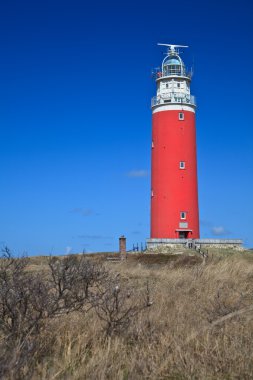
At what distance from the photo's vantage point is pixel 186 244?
124 feet

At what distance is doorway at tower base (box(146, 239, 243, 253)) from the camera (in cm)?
3750

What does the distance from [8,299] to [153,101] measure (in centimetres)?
3785

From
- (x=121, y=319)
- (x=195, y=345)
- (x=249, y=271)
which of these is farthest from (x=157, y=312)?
(x=249, y=271)

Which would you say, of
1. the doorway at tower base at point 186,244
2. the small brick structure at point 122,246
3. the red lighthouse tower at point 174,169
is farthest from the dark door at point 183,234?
the small brick structure at point 122,246

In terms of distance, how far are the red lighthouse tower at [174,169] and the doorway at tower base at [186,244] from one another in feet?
3.95

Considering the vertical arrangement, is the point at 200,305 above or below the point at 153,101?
below

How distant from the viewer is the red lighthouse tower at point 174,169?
3928cm

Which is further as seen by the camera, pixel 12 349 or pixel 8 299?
pixel 8 299

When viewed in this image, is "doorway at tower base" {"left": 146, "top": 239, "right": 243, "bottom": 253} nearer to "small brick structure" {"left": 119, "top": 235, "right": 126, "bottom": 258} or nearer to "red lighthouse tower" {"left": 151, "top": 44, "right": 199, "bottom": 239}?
"red lighthouse tower" {"left": 151, "top": 44, "right": 199, "bottom": 239}

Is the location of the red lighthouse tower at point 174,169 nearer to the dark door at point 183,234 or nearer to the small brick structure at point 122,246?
the dark door at point 183,234

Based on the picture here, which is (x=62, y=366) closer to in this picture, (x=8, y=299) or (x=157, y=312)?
(x=8, y=299)

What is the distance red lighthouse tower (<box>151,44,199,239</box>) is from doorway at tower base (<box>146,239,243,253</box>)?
120 cm

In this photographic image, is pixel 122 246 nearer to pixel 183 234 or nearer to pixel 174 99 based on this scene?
pixel 183 234

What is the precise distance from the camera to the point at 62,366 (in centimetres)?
500
